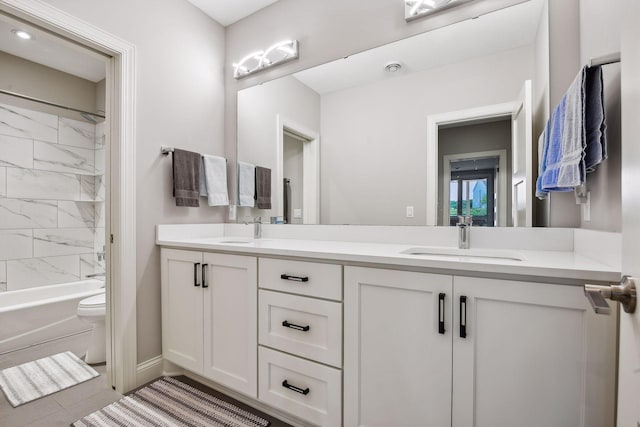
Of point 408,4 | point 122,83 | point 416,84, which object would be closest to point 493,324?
point 416,84

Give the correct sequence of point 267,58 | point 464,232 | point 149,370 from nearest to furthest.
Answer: point 464,232 → point 149,370 → point 267,58

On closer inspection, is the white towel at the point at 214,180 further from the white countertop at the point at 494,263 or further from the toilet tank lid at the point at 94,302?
the toilet tank lid at the point at 94,302

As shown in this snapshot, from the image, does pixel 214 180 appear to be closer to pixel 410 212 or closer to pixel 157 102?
pixel 157 102

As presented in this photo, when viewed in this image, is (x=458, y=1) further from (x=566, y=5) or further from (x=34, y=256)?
(x=34, y=256)

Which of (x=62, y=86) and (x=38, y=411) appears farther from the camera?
(x=62, y=86)

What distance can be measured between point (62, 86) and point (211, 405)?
11.0 feet

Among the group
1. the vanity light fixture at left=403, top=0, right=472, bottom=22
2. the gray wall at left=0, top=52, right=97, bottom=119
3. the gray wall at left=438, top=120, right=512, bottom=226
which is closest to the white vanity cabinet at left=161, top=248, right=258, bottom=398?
the gray wall at left=438, top=120, right=512, bottom=226

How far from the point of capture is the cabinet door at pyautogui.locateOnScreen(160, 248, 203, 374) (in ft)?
5.80

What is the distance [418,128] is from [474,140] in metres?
0.30

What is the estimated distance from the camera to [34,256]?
9.52 ft

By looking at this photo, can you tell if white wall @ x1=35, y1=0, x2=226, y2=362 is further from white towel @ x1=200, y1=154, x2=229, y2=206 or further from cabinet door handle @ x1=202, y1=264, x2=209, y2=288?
cabinet door handle @ x1=202, y1=264, x2=209, y2=288

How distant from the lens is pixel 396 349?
115cm

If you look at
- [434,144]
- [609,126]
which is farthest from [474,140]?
[609,126]

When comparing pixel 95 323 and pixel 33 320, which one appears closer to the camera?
pixel 95 323
